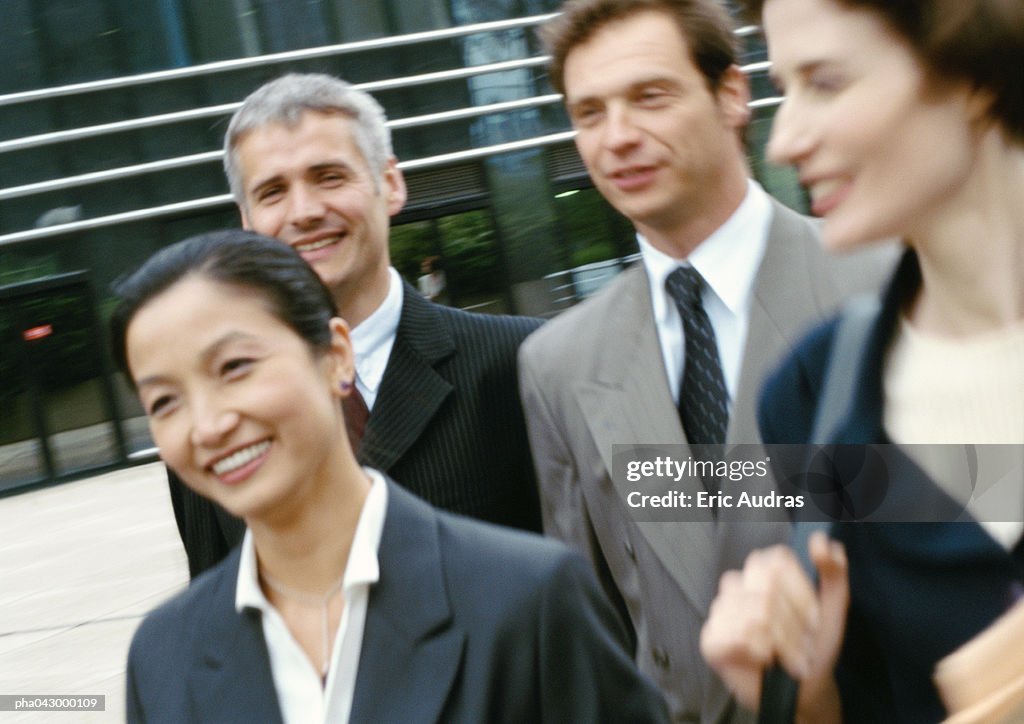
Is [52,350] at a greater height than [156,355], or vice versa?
[156,355]

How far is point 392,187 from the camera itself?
3.02 m

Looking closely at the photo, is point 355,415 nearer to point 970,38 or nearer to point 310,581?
point 310,581

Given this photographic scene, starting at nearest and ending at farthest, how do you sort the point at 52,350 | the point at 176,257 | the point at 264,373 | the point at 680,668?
the point at 264,373 < the point at 176,257 < the point at 680,668 < the point at 52,350

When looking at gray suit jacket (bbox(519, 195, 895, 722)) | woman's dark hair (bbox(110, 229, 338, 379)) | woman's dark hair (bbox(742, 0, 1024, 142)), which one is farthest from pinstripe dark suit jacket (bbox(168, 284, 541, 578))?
woman's dark hair (bbox(742, 0, 1024, 142))

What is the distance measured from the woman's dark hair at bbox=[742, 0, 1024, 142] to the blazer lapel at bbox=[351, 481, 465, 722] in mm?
984

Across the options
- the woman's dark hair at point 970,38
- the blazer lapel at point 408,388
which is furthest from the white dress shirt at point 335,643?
the woman's dark hair at point 970,38

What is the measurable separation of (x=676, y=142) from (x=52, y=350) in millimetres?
14250

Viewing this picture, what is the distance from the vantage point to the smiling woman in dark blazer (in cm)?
176

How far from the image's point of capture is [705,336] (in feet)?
7.63

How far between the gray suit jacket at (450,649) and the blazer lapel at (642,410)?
1.06 ft

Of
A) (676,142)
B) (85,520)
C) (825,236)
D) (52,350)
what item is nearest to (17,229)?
(52,350)

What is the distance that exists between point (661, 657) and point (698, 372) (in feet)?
1.66

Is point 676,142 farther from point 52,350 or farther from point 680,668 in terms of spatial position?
point 52,350

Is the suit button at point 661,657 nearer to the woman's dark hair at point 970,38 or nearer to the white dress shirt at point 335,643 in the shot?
the white dress shirt at point 335,643
